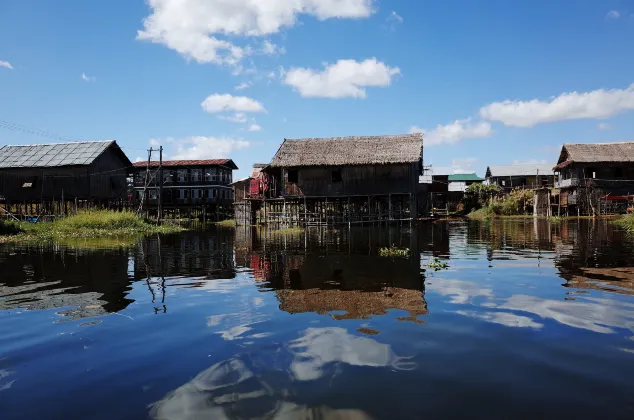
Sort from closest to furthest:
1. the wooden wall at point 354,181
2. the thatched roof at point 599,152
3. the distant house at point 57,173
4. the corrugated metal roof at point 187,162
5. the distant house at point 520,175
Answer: the wooden wall at point 354,181 → the distant house at point 57,173 → the thatched roof at point 599,152 → the corrugated metal roof at point 187,162 → the distant house at point 520,175

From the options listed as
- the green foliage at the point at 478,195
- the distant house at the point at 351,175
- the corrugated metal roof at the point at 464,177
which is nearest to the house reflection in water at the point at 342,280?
the distant house at the point at 351,175

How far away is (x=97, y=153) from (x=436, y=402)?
3778cm

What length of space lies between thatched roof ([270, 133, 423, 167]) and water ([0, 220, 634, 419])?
782 inches

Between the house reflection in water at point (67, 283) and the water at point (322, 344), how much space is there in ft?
0.22

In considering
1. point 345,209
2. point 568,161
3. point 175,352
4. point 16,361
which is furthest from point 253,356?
point 568,161

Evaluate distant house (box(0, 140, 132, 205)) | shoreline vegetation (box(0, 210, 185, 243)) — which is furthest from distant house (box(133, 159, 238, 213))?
shoreline vegetation (box(0, 210, 185, 243))

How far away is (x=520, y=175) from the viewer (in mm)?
55406

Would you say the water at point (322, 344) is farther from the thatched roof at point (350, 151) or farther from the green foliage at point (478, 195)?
A: the green foliage at point (478, 195)

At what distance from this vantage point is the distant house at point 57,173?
115 feet

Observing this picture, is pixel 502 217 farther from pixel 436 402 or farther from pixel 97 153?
pixel 436 402

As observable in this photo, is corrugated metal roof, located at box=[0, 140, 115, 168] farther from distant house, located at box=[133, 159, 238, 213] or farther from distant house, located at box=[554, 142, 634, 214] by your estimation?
distant house, located at box=[554, 142, 634, 214]

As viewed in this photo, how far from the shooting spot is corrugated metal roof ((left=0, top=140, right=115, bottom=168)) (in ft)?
115

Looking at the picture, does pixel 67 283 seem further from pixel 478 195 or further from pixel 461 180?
pixel 461 180

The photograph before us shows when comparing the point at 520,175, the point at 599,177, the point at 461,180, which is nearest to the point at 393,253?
the point at 599,177
